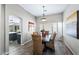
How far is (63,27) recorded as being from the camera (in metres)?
3.11

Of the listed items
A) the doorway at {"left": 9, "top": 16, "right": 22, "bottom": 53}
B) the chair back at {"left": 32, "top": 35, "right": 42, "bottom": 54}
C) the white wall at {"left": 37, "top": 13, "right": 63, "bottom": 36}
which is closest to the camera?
the doorway at {"left": 9, "top": 16, "right": 22, "bottom": 53}

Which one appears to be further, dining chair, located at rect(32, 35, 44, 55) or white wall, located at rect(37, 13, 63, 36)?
dining chair, located at rect(32, 35, 44, 55)

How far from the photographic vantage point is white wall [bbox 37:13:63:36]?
2.93 metres

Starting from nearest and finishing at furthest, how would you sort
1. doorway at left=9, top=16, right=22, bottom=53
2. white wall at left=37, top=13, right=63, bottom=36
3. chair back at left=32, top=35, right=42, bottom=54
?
doorway at left=9, top=16, right=22, bottom=53, white wall at left=37, top=13, right=63, bottom=36, chair back at left=32, top=35, right=42, bottom=54

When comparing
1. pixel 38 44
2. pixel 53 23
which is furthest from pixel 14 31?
pixel 53 23

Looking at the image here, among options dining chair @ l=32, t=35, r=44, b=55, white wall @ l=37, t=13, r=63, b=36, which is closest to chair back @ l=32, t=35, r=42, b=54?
dining chair @ l=32, t=35, r=44, b=55

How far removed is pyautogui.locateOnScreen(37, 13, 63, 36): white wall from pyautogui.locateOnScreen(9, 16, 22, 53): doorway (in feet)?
1.83

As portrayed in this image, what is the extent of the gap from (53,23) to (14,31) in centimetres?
114

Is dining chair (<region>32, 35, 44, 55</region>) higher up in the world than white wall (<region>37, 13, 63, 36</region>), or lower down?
lower down

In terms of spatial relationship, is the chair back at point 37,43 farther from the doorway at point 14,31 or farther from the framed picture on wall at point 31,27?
the doorway at point 14,31

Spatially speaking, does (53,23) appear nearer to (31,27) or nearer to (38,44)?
(31,27)

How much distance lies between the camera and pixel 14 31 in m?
2.71

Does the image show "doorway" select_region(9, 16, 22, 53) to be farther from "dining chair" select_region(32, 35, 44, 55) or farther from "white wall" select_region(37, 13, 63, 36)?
"white wall" select_region(37, 13, 63, 36)
